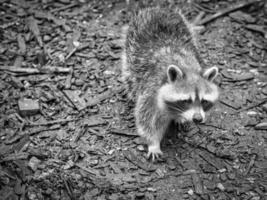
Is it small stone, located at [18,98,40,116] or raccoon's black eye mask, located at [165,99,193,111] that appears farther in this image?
small stone, located at [18,98,40,116]

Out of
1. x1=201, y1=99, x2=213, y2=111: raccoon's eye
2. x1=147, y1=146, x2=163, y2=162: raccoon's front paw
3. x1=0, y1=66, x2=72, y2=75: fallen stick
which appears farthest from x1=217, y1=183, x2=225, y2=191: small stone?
x1=0, y1=66, x2=72, y2=75: fallen stick

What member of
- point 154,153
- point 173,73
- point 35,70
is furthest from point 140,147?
point 35,70

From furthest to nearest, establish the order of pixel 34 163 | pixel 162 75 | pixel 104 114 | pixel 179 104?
pixel 104 114
pixel 162 75
pixel 34 163
pixel 179 104

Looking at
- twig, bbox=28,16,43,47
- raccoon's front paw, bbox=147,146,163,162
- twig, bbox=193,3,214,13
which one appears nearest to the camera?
raccoon's front paw, bbox=147,146,163,162

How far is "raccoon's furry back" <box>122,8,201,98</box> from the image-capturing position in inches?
209

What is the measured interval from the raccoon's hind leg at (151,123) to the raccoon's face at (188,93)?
0.28 m

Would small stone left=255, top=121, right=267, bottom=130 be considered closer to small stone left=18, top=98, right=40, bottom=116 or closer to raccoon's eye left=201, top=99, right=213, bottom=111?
raccoon's eye left=201, top=99, right=213, bottom=111

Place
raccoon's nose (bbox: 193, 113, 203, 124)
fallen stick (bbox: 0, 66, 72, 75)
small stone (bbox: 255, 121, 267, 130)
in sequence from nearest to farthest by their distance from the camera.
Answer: raccoon's nose (bbox: 193, 113, 203, 124), small stone (bbox: 255, 121, 267, 130), fallen stick (bbox: 0, 66, 72, 75)

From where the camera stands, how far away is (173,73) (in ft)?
15.3

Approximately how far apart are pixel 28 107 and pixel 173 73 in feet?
7.63

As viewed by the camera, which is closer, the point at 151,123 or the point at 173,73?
the point at 173,73

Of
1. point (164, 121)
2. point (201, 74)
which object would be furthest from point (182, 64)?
point (164, 121)

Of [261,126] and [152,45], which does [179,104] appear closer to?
[152,45]

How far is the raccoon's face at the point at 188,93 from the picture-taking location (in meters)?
4.53
